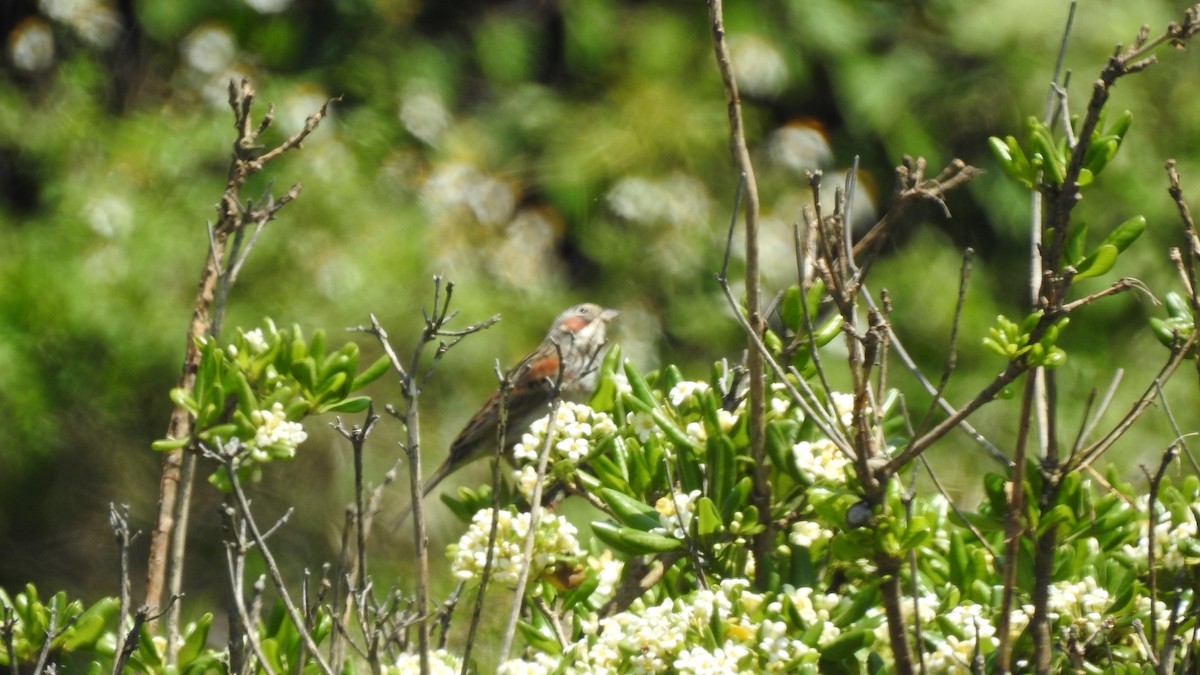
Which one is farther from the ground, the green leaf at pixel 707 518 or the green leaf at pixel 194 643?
the green leaf at pixel 707 518

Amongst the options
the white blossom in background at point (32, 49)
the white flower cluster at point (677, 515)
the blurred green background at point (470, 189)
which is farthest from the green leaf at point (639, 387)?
the white blossom in background at point (32, 49)

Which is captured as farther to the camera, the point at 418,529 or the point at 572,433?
the point at 572,433

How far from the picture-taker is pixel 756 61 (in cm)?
466

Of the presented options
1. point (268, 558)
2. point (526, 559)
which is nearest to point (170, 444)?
point (268, 558)

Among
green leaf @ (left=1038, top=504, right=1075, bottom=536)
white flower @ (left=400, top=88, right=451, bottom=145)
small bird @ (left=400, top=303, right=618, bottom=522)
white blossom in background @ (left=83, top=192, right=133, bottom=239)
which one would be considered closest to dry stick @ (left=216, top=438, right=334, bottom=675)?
green leaf @ (left=1038, top=504, right=1075, bottom=536)

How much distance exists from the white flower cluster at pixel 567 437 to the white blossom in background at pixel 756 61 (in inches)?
126

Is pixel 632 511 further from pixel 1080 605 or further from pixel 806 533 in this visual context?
pixel 1080 605

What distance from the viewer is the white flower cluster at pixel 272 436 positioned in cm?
147

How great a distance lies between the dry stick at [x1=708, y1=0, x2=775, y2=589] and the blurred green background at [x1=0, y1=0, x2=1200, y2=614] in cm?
273

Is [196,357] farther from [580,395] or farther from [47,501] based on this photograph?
[47,501]

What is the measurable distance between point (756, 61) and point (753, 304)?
11.3 feet

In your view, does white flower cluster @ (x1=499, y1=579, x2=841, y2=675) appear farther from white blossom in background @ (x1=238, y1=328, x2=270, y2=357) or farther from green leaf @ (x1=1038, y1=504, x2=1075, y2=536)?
white blossom in background @ (x1=238, y1=328, x2=270, y2=357)

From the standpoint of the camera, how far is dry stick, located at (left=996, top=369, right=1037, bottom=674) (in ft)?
4.03

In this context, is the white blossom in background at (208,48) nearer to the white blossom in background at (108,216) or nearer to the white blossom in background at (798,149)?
the white blossom in background at (108,216)
